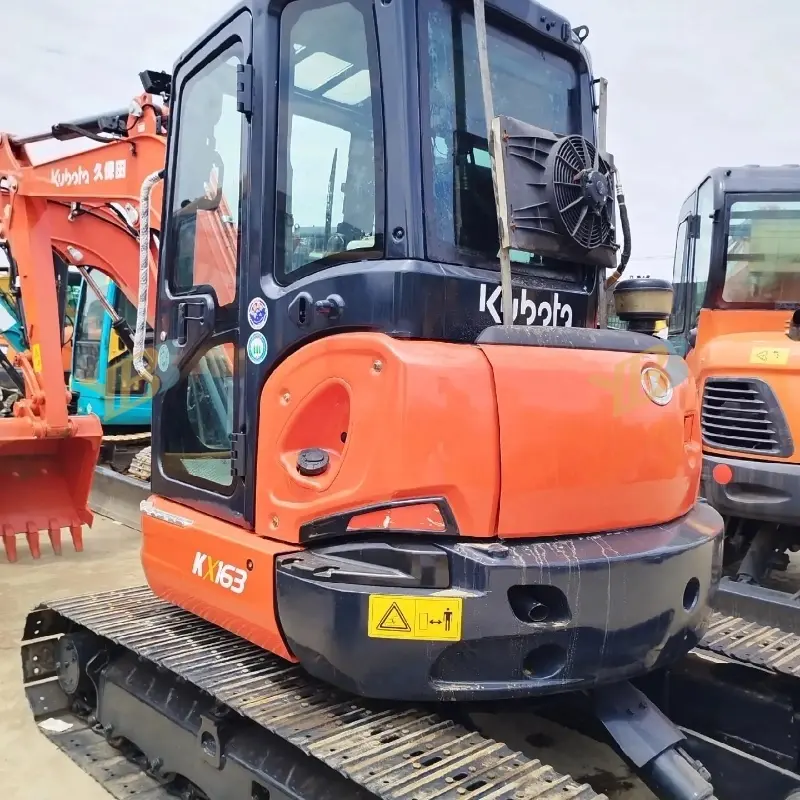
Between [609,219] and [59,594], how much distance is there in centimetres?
457

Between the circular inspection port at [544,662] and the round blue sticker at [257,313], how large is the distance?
Result: 4.22 feet

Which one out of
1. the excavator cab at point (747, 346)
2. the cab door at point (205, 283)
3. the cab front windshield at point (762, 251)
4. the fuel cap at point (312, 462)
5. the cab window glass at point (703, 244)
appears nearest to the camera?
the fuel cap at point (312, 462)

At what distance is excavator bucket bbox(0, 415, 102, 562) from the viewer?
6227 millimetres

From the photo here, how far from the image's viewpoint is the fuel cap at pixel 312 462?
2.46m

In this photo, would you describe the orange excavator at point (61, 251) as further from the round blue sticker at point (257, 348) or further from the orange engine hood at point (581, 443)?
the orange engine hood at point (581, 443)

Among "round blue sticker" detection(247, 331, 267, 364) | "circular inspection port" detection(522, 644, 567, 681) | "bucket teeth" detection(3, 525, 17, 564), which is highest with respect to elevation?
"round blue sticker" detection(247, 331, 267, 364)

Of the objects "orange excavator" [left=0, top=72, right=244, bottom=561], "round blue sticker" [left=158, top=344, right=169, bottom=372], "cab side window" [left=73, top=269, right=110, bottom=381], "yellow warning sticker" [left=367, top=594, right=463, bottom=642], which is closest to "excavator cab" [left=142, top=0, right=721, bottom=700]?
"yellow warning sticker" [left=367, top=594, right=463, bottom=642]

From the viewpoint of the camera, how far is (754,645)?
3254 millimetres

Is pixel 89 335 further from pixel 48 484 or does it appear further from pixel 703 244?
pixel 703 244

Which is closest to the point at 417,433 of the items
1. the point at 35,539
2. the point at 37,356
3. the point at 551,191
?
the point at 551,191

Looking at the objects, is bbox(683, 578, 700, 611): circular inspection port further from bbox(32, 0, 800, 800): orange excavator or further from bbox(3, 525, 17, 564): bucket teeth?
bbox(3, 525, 17, 564): bucket teeth

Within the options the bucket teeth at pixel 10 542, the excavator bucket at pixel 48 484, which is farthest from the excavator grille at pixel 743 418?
the bucket teeth at pixel 10 542

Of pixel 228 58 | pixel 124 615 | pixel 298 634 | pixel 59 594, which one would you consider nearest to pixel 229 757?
pixel 298 634

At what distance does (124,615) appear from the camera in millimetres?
3416
